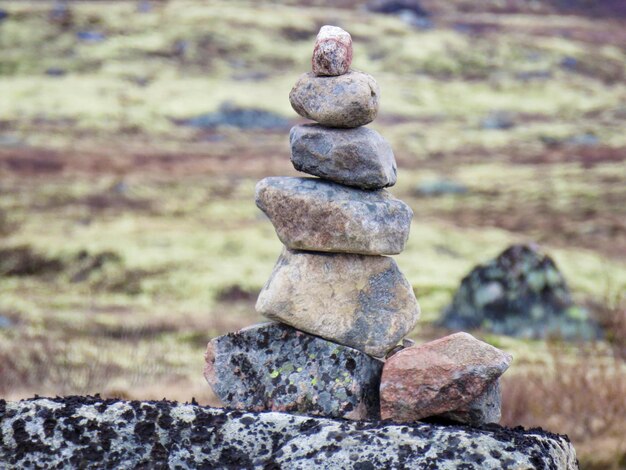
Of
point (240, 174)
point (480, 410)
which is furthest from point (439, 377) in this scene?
point (240, 174)

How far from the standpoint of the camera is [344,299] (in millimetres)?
8031

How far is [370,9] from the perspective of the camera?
174625 millimetres

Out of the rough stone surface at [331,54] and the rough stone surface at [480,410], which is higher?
the rough stone surface at [331,54]

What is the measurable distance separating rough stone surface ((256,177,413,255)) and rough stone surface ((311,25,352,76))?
1.13m

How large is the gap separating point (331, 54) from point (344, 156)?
104 centimetres

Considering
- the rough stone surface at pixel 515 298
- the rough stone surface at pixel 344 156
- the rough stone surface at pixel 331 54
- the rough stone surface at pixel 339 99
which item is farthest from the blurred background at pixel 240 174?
the rough stone surface at pixel 331 54

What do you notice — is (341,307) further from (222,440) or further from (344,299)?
(222,440)

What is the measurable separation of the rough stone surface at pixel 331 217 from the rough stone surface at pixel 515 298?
767 inches

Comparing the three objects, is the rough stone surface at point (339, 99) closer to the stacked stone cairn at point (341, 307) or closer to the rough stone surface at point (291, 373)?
the stacked stone cairn at point (341, 307)

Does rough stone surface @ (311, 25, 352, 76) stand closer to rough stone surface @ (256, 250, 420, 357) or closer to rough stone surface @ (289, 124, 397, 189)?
rough stone surface @ (289, 124, 397, 189)

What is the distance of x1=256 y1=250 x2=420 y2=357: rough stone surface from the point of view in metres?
7.88

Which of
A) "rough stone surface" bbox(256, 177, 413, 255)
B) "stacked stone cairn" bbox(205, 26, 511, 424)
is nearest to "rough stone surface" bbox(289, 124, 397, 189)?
"stacked stone cairn" bbox(205, 26, 511, 424)

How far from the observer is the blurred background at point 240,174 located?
2088 cm

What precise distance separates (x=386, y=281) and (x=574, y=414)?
740 cm
